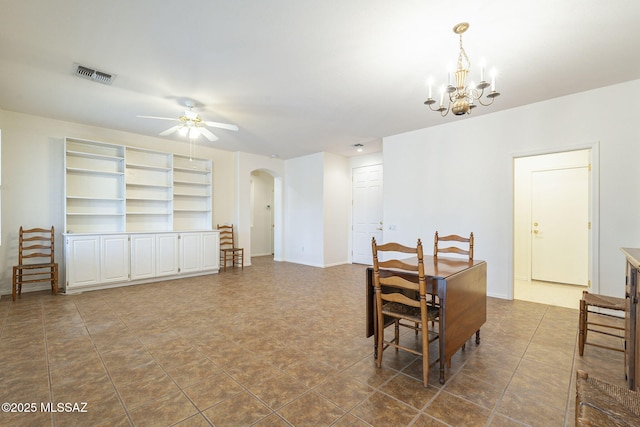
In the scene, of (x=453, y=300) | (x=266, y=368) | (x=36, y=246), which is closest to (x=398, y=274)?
(x=453, y=300)

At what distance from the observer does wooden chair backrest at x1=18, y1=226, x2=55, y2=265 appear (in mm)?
4082

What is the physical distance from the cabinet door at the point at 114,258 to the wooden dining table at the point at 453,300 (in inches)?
167

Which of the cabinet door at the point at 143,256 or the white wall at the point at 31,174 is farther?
the cabinet door at the point at 143,256

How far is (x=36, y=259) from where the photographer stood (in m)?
4.31

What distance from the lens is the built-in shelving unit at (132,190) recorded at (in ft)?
15.3

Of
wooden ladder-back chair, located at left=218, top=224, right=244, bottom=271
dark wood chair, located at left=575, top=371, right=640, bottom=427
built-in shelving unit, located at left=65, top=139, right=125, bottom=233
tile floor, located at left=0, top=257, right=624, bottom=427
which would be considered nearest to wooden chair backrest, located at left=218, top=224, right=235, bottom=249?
wooden ladder-back chair, located at left=218, top=224, right=244, bottom=271

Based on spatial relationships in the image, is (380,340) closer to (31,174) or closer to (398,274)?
(398,274)

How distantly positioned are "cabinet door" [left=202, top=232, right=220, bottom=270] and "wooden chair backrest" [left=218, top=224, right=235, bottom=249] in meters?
0.57

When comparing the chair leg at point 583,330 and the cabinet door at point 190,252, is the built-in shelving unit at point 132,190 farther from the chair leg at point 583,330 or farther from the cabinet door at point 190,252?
the chair leg at point 583,330

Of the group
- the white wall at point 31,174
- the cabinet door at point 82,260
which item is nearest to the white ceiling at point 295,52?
the white wall at point 31,174

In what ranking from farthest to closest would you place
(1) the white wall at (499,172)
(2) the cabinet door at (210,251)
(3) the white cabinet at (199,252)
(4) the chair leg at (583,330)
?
(2) the cabinet door at (210,251) < (3) the white cabinet at (199,252) < (1) the white wall at (499,172) < (4) the chair leg at (583,330)

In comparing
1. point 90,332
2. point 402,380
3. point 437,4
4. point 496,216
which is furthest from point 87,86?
point 496,216

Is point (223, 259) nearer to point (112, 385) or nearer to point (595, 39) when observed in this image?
point (112, 385)

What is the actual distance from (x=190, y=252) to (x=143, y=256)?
783 mm
